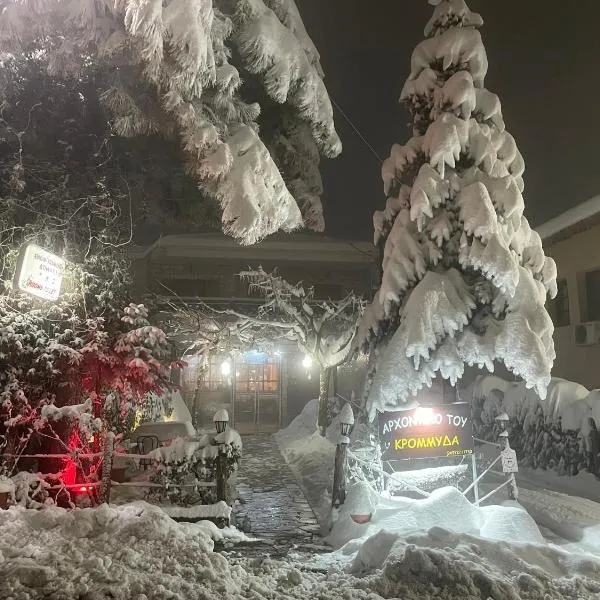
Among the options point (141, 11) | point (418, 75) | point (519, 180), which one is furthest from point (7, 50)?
point (519, 180)

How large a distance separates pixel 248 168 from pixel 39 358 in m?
4.35

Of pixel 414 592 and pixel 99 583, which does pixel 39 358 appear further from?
pixel 414 592

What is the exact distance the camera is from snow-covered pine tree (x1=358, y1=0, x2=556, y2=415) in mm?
8711

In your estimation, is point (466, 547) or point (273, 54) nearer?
point (466, 547)

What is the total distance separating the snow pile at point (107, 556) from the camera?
4.62 metres

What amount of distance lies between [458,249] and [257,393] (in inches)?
547

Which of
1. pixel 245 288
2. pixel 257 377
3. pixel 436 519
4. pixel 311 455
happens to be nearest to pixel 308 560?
pixel 436 519

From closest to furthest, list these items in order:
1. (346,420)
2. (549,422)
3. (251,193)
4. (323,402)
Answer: (251,193), (346,420), (549,422), (323,402)

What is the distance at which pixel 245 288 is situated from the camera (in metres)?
22.2

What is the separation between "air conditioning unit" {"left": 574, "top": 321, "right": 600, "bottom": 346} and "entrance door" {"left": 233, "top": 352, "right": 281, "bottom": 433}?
11.0 m

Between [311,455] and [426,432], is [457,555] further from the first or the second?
[311,455]

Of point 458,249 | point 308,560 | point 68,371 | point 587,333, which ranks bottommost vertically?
point 308,560

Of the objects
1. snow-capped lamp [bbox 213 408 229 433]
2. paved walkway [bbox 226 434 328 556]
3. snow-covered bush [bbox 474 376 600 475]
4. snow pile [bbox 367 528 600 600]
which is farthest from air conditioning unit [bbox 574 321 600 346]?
snow-capped lamp [bbox 213 408 229 433]

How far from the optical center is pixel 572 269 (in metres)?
16.9
